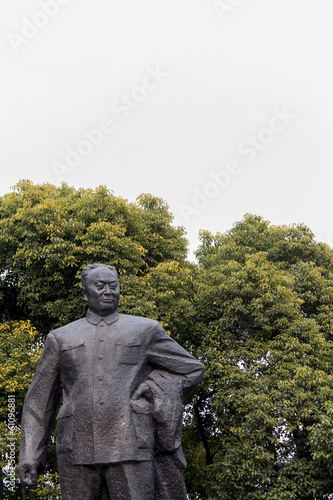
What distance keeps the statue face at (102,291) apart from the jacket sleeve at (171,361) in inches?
14.9

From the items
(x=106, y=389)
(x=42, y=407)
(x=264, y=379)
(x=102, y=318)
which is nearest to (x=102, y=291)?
(x=102, y=318)

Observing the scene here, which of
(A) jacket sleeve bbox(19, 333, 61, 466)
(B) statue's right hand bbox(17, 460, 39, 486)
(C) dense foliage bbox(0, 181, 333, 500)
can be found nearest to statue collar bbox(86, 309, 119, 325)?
(A) jacket sleeve bbox(19, 333, 61, 466)

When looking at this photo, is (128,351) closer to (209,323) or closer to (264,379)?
(264,379)

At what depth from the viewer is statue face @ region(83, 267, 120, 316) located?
16.7ft

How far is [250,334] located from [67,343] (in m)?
12.3

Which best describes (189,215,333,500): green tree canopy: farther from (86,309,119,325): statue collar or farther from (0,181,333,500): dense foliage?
(86,309,119,325): statue collar

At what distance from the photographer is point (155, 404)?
4914 millimetres

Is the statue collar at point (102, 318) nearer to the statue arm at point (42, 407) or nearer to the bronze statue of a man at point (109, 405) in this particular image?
the bronze statue of a man at point (109, 405)

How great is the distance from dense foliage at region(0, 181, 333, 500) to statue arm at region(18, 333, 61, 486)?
9337 millimetres

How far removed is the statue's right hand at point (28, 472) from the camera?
4781 mm

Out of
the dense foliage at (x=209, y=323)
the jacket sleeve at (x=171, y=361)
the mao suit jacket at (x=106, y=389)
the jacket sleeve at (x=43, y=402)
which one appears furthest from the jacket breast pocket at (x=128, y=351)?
the dense foliage at (x=209, y=323)

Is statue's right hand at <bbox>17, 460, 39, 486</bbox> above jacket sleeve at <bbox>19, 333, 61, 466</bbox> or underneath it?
underneath

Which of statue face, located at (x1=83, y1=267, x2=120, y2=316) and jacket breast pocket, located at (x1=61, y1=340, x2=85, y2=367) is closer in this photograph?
jacket breast pocket, located at (x1=61, y1=340, x2=85, y2=367)

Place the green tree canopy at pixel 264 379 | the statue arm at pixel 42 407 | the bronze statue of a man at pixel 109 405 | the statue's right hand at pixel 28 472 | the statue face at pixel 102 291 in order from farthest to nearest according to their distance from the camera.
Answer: the green tree canopy at pixel 264 379, the statue face at pixel 102 291, the statue arm at pixel 42 407, the statue's right hand at pixel 28 472, the bronze statue of a man at pixel 109 405
